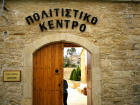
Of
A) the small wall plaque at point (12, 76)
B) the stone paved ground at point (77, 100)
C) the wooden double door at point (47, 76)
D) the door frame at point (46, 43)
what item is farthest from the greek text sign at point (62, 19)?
the stone paved ground at point (77, 100)

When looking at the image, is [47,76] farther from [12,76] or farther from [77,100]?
[77,100]

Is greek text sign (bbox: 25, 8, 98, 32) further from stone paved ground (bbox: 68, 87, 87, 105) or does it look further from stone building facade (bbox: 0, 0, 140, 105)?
stone paved ground (bbox: 68, 87, 87, 105)

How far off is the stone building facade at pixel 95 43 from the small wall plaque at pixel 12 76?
0.09 meters

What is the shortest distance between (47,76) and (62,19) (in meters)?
1.77

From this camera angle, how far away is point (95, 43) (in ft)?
17.3

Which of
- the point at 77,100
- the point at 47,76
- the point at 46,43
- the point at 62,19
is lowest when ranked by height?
the point at 77,100

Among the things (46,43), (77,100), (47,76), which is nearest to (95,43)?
(46,43)

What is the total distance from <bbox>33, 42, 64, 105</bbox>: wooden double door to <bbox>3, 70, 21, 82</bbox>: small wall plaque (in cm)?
49

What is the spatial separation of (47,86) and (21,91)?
0.76 metres

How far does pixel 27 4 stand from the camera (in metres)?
5.32

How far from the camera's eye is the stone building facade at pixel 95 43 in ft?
16.9

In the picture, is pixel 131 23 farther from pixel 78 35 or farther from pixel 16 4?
pixel 16 4

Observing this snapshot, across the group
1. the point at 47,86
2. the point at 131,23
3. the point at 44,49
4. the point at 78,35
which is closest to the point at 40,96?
the point at 47,86

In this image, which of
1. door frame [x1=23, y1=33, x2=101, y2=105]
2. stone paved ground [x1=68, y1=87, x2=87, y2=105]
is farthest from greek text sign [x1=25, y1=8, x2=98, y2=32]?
stone paved ground [x1=68, y1=87, x2=87, y2=105]
